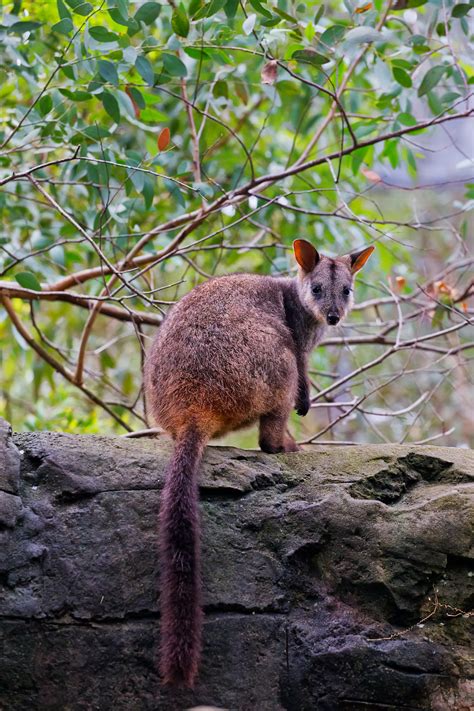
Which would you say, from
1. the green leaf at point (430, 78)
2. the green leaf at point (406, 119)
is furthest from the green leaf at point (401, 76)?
the green leaf at point (406, 119)

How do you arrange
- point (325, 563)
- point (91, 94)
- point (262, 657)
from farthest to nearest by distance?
point (91, 94), point (325, 563), point (262, 657)

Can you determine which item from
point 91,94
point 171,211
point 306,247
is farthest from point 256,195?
point 171,211

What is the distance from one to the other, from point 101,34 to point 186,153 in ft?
11.0

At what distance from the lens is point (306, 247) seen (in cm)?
689

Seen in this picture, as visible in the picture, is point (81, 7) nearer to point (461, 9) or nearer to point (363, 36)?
point (363, 36)

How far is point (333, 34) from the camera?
658cm

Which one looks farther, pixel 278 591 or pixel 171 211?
pixel 171 211

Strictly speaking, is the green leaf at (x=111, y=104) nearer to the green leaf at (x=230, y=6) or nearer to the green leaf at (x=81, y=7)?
the green leaf at (x=81, y=7)

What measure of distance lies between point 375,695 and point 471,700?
53cm

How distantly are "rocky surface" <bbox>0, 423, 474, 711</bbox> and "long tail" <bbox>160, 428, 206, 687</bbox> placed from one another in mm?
263

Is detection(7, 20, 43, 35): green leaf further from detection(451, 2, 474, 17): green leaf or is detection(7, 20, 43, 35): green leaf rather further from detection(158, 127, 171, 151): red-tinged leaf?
detection(451, 2, 474, 17): green leaf

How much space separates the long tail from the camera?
4281 mm

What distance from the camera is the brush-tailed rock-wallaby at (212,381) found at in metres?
4.47

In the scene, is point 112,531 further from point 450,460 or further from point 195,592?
point 450,460
